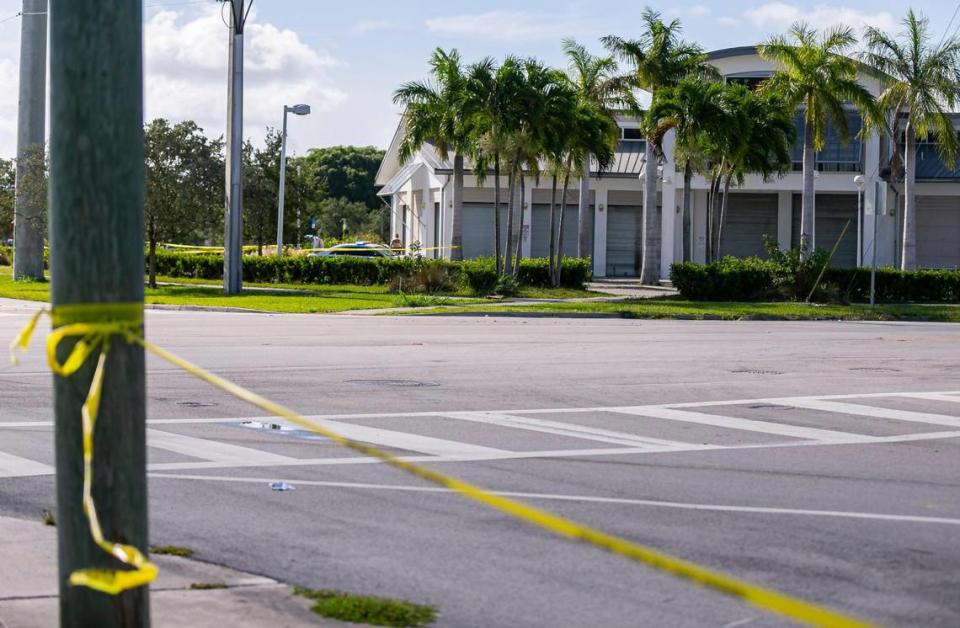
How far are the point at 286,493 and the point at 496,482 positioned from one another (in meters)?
1.42

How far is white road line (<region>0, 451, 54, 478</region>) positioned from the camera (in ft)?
28.8

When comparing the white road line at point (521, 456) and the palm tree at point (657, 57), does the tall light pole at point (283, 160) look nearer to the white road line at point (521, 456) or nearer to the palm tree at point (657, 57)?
the palm tree at point (657, 57)

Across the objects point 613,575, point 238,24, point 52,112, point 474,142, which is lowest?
point 613,575

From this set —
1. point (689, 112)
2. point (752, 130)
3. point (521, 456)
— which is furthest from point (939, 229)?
point (521, 456)

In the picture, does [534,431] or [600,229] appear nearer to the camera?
[534,431]

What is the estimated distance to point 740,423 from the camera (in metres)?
11.7

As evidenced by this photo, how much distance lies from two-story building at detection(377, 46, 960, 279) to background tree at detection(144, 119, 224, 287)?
1269 centimetres

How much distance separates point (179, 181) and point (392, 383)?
2715 cm

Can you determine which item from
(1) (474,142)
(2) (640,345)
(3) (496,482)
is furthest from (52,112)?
(1) (474,142)

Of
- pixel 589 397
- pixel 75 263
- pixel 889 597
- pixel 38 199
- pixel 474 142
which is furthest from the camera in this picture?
pixel 38 199

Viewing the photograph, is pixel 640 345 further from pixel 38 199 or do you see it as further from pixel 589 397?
pixel 38 199

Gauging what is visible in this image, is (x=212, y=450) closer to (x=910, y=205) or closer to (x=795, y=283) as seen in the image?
(x=795, y=283)

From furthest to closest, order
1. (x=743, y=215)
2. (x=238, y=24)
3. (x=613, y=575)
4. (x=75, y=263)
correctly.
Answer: (x=743, y=215) < (x=238, y=24) < (x=613, y=575) < (x=75, y=263)

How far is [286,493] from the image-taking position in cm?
829
